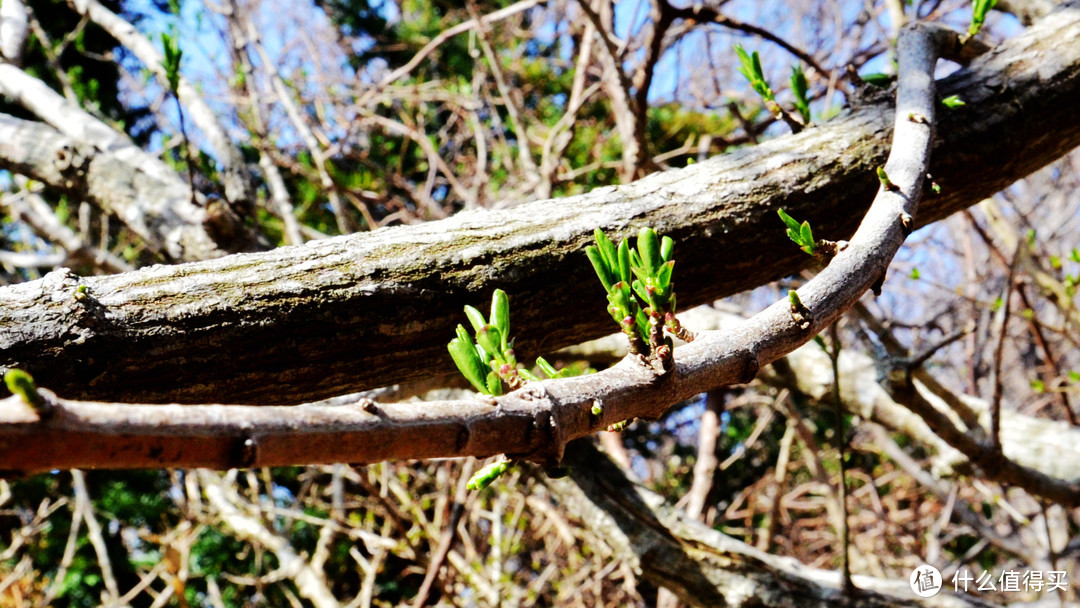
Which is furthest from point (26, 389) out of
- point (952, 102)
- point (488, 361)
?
point (952, 102)

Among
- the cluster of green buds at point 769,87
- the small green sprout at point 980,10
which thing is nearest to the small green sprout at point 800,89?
the cluster of green buds at point 769,87

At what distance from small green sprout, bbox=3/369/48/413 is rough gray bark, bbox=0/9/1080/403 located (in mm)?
655

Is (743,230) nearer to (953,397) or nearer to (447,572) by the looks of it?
(953,397)

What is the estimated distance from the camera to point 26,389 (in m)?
0.40

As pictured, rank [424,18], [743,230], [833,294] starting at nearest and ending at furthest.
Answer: [833,294] < [743,230] < [424,18]

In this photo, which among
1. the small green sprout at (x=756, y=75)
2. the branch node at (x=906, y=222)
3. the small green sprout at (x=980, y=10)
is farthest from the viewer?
the small green sprout at (x=980, y=10)

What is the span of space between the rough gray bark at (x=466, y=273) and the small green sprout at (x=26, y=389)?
0.65 meters

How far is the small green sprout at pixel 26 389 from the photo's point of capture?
15.5 inches

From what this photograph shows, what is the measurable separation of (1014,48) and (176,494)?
5.83m

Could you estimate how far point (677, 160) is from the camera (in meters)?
4.97

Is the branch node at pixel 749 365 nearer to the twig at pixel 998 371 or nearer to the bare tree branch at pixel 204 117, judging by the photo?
the twig at pixel 998 371

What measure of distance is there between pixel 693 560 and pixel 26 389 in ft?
6.09

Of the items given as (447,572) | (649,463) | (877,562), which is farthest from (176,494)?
(877,562)

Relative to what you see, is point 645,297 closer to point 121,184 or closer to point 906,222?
point 906,222
